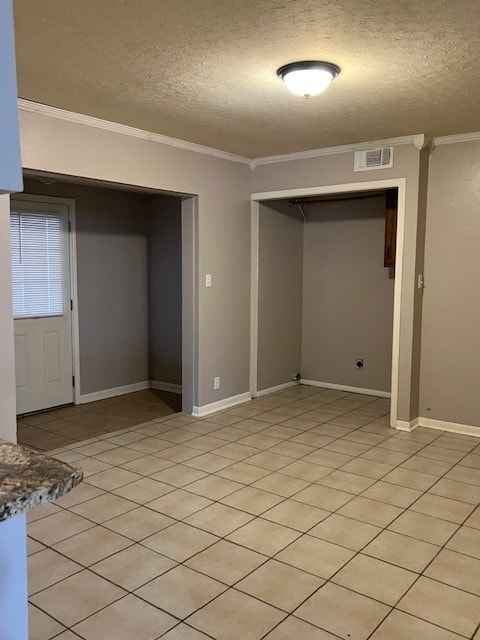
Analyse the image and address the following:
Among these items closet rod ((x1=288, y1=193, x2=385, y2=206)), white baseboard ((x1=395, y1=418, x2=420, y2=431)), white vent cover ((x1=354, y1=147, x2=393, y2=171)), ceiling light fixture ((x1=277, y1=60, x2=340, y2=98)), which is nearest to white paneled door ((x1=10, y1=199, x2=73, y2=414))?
closet rod ((x1=288, y1=193, x2=385, y2=206))

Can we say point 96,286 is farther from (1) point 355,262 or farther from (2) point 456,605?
(2) point 456,605

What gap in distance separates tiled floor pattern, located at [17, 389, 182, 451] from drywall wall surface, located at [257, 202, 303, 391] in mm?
1120

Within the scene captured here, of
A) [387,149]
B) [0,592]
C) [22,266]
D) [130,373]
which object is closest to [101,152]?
[22,266]

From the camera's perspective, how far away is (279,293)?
5.98m

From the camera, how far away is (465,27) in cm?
243

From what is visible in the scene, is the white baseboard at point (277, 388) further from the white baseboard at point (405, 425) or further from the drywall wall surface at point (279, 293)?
the white baseboard at point (405, 425)

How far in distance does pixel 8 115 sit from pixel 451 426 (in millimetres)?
4425

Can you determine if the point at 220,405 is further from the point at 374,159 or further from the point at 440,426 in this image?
the point at 374,159

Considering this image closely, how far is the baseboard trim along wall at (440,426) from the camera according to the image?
459 centimetres

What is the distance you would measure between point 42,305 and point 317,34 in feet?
12.3

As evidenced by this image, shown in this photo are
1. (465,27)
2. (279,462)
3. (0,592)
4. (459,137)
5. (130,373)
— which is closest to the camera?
(0,592)

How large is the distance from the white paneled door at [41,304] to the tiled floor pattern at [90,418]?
0.25 meters

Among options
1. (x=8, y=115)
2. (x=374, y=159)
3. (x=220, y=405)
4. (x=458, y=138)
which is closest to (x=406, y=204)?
(x=374, y=159)

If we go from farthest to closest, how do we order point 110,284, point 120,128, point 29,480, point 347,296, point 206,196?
point 347,296
point 110,284
point 206,196
point 120,128
point 29,480
